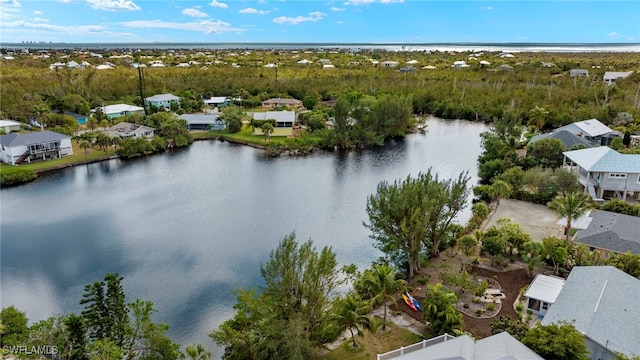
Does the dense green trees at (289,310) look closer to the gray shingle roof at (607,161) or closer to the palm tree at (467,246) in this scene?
the palm tree at (467,246)

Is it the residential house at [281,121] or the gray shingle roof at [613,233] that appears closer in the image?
the gray shingle roof at [613,233]

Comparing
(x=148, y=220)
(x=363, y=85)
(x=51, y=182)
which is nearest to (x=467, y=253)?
(x=148, y=220)

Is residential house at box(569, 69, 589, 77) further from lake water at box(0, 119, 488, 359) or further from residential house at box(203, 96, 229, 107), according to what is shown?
residential house at box(203, 96, 229, 107)

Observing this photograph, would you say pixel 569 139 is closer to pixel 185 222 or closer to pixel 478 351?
pixel 478 351

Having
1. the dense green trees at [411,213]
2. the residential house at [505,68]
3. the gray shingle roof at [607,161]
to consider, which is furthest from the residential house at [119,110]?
the residential house at [505,68]

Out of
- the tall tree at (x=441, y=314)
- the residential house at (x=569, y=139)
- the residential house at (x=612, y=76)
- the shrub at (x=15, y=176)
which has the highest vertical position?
the residential house at (x=612, y=76)

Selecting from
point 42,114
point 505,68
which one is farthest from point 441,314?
point 505,68
